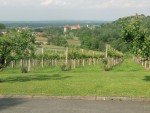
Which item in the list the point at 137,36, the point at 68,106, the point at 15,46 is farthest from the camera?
the point at 15,46

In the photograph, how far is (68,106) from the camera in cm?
1368

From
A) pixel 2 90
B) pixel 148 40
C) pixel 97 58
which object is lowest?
pixel 97 58

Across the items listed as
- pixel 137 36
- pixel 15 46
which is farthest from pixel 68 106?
pixel 15 46

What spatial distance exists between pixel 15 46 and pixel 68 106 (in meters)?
8.71

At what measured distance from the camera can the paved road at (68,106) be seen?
12869 mm

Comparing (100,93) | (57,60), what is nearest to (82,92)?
(100,93)

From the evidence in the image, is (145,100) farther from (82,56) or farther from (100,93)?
(82,56)

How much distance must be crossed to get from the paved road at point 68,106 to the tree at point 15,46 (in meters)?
6.42

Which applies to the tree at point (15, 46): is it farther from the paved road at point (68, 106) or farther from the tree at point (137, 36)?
the paved road at point (68, 106)

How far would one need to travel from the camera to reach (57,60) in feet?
193

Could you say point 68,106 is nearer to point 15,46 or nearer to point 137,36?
point 137,36

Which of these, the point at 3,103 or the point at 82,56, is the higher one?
the point at 3,103

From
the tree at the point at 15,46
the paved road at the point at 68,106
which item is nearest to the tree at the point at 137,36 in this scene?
the paved road at the point at 68,106

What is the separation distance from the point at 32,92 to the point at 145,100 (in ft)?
16.5
